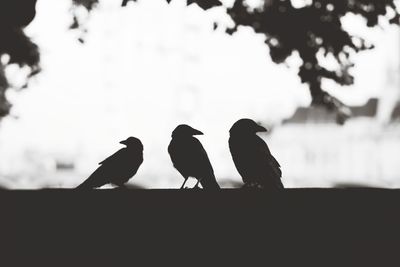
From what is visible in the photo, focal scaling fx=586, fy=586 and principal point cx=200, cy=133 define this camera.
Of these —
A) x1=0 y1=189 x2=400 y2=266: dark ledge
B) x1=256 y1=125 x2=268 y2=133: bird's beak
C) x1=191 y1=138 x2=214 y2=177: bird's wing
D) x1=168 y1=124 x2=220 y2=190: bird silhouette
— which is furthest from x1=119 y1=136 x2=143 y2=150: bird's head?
x1=0 y1=189 x2=400 y2=266: dark ledge

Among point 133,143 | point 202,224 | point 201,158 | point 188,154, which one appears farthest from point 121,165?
point 202,224

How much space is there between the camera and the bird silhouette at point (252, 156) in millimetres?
3949

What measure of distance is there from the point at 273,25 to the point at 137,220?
3.38 metres

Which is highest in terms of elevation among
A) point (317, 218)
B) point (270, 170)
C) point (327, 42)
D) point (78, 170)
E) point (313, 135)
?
point (313, 135)

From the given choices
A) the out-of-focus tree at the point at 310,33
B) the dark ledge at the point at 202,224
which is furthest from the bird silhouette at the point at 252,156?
the out-of-focus tree at the point at 310,33

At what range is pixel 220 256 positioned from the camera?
282 centimetres

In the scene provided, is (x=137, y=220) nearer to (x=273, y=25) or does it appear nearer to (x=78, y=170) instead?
(x=273, y=25)

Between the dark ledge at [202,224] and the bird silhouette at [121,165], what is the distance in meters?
1.27

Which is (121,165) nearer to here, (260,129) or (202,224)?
(260,129)

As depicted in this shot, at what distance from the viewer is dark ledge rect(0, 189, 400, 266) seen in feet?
9.14

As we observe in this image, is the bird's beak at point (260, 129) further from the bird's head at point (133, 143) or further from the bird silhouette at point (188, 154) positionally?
the bird's head at point (133, 143)

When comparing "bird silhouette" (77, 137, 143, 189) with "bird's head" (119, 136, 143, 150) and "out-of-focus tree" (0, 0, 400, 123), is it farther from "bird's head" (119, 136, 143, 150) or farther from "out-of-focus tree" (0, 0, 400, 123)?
"out-of-focus tree" (0, 0, 400, 123)

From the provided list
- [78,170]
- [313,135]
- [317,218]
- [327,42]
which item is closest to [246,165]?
[317,218]

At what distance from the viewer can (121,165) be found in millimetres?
4316
